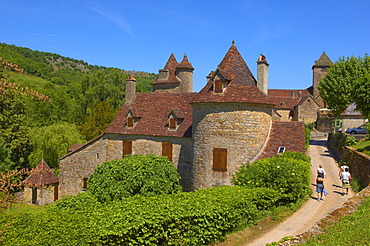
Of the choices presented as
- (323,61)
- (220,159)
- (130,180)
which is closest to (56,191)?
(130,180)

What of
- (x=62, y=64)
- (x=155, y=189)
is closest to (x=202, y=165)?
(x=155, y=189)

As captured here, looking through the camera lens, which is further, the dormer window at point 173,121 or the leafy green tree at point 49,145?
the leafy green tree at point 49,145

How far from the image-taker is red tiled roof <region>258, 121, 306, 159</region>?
61.7ft

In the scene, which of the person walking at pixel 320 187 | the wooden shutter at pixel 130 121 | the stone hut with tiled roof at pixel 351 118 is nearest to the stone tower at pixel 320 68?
the stone hut with tiled roof at pixel 351 118

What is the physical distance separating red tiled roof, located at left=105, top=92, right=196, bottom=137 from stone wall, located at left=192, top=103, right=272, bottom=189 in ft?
12.9

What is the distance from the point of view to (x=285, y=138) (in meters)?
19.7

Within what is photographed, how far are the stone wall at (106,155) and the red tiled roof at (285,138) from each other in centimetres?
640

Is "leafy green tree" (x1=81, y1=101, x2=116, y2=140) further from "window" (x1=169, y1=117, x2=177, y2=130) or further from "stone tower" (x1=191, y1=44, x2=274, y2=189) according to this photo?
"stone tower" (x1=191, y1=44, x2=274, y2=189)

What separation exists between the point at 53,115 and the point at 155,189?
39.9 metres

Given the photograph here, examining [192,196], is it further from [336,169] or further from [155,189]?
[336,169]

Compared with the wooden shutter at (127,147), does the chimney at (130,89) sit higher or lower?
higher

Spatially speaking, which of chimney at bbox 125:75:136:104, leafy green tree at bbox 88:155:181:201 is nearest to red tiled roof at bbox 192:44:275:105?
leafy green tree at bbox 88:155:181:201

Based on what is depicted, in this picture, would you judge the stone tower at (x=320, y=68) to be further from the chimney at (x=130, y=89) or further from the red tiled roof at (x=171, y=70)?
the chimney at (x=130, y=89)

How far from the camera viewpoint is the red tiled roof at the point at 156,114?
79.9 feet
